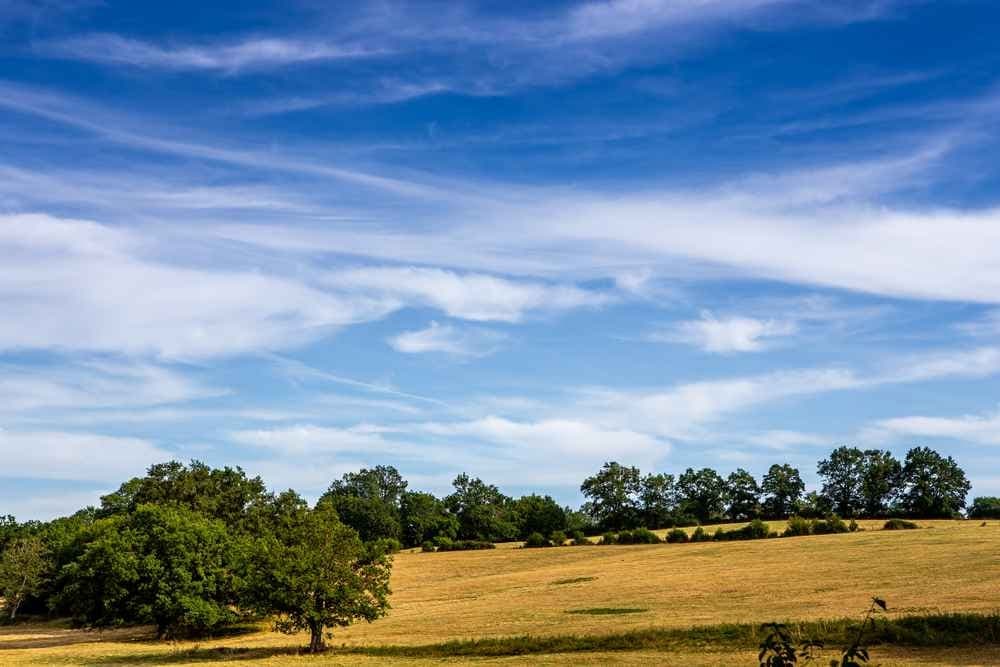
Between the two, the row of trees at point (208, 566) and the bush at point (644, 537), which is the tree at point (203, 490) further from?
the bush at point (644, 537)

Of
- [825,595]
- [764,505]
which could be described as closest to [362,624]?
[825,595]

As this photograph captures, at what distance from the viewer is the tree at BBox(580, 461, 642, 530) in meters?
165

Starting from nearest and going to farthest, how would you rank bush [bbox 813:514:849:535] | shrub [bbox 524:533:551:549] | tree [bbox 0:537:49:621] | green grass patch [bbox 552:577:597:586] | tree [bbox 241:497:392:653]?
tree [bbox 241:497:392:653]
green grass patch [bbox 552:577:597:586]
tree [bbox 0:537:49:621]
bush [bbox 813:514:849:535]
shrub [bbox 524:533:551:549]

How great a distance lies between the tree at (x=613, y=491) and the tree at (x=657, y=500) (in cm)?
143

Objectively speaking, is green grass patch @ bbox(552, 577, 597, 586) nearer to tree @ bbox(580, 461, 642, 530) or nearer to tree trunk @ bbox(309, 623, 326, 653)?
tree trunk @ bbox(309, 623, 326, 653)

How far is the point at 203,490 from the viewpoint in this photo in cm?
11794

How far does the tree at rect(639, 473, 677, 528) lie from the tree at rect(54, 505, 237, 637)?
96905 millimetres

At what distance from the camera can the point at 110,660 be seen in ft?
193

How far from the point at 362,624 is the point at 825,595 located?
32.3 metres

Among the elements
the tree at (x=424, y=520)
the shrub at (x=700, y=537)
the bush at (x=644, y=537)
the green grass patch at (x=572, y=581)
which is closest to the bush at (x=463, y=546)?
the bush at (x=644, y=537)

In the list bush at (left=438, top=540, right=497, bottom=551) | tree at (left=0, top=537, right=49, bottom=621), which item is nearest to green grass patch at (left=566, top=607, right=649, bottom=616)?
tree at (left=0, top=537, right=49, bottom=621)

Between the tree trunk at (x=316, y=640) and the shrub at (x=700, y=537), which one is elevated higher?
the shrub at (x=700, y=537)

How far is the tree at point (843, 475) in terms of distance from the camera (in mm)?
163500

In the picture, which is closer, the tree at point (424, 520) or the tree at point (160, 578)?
the tree at point (160, 578)
